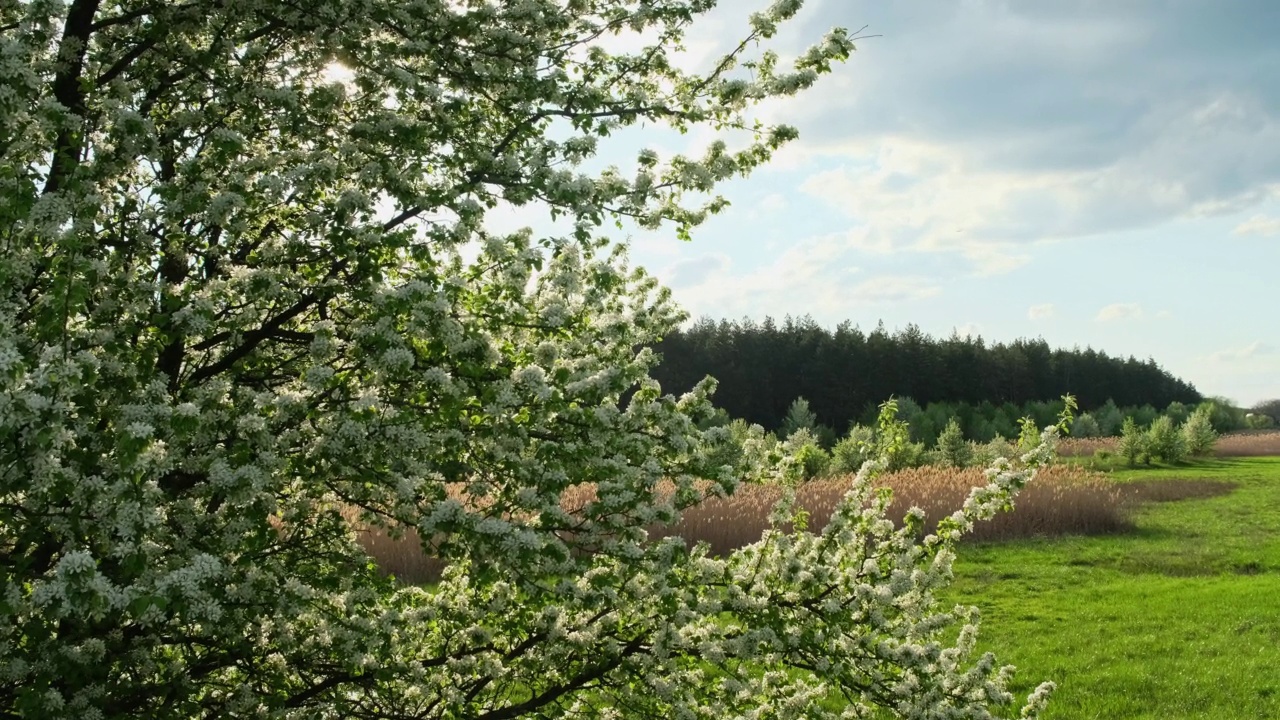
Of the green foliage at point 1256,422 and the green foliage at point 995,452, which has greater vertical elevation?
the green foliage at point 1256,422

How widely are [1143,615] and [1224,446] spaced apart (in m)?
57.0

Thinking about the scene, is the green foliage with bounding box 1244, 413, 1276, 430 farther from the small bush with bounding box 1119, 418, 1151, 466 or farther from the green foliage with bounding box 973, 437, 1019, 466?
the green foliage with bounding box 973, 437, 1019, 466

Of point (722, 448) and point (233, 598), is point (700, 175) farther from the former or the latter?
point (233, 598)

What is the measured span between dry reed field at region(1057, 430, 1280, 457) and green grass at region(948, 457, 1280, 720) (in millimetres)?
27864

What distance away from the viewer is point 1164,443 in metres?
54.2

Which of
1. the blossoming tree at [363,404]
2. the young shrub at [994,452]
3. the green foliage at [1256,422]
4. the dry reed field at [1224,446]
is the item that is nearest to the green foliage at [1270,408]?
the green foliage at [1256,422]

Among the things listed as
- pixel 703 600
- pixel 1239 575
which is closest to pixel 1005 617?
pixel 1239 575

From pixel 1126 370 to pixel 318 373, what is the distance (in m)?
121

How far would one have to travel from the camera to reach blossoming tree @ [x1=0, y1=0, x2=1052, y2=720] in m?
5.08

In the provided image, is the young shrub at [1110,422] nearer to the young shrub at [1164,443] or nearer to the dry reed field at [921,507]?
the young shrub at [1164,443]

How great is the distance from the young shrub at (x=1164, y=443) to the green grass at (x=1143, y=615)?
78.6 feet

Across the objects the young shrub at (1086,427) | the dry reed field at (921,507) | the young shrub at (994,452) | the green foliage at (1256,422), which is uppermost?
the green foliage at (1256,422)

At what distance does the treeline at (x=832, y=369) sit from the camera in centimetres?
8056

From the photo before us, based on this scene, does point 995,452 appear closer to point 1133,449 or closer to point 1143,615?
point 1133,449
